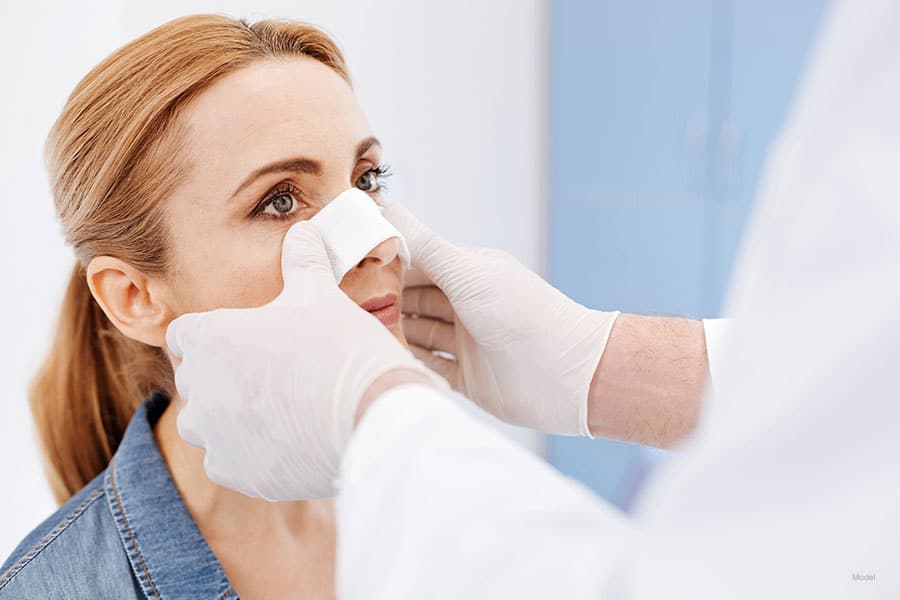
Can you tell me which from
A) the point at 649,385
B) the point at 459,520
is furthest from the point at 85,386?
the point at 459,520

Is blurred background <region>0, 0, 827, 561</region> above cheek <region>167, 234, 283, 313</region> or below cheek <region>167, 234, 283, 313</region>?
below

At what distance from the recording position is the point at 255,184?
1.17 meters

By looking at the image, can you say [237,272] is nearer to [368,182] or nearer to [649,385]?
[368,182]

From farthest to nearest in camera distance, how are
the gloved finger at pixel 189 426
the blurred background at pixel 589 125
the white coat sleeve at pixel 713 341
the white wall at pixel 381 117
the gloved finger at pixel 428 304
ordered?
the blurred background at pixel 589 125 < the white wall at pixel 381 117 < the gloved finger at pixel 428 304 < the white coat sleeve at pixel 713 341 < the gloved finger at pixel 189 426

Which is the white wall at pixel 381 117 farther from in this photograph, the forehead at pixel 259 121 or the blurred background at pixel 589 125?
the forehead at pixel 259 121

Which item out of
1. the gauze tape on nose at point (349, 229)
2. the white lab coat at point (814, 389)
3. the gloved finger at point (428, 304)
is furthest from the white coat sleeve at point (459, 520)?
the gloved finger at point (428, 304)

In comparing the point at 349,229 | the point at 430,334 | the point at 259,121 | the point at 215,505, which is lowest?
the point at 215,505

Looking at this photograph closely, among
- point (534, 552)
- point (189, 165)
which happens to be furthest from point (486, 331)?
point (534, 552)

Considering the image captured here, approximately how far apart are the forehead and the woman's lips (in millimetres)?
179

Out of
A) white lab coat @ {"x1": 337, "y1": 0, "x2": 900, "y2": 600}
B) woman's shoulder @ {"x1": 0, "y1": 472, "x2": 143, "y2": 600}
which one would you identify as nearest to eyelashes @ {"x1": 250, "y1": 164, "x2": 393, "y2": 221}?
woman's shoulder @ {"x1": 0, "y1": 472, "x2": 143, "y2": 600}

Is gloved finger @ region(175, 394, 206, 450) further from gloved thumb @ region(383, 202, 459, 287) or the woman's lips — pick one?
gloved thumb @ region(383, 202, 459, 287)

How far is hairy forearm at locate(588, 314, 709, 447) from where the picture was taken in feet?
4.11

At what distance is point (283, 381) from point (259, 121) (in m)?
0.40

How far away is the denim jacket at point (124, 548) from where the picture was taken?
1.14m
